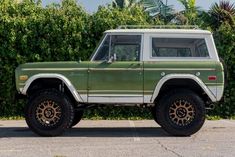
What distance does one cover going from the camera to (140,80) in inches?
463

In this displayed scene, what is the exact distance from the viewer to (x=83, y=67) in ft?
38.8

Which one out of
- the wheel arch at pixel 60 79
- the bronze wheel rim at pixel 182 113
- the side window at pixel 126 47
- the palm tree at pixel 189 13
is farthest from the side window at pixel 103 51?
the palm tree at pixel 189 13

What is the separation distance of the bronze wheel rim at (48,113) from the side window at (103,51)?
132 centimetres

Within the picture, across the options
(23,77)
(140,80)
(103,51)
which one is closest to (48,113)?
(23,77)

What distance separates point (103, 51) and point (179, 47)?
1.60m

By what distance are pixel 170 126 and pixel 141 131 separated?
1.36 metres

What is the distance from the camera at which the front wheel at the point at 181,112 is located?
11.7m

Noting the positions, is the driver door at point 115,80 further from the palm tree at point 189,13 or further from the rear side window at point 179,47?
the palm tree at point 189,13

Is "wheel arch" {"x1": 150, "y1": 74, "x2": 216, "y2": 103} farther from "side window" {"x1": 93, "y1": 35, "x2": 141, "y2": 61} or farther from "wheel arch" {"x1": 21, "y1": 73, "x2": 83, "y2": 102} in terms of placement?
"wheel arch" {"x1": 21, "y1": 73, "x2": 83, "y2": 102}

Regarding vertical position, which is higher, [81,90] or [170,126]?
[81,90]

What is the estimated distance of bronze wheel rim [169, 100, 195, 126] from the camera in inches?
461

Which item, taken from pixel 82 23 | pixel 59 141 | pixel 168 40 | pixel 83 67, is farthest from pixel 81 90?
pixel 82 23

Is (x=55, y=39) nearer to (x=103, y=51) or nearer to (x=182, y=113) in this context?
(x=103, y=51)

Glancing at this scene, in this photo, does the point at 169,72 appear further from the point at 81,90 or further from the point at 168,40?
the point at 81,90
